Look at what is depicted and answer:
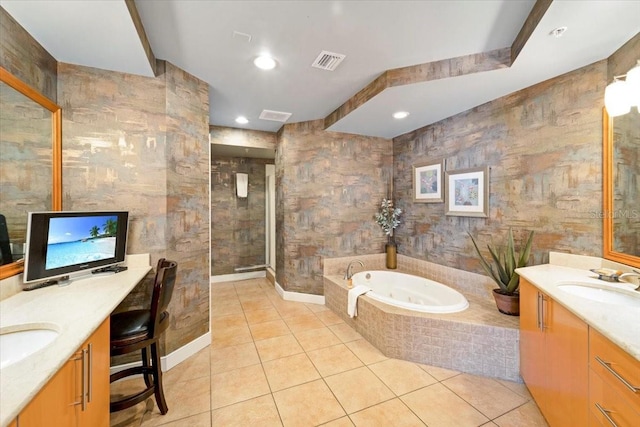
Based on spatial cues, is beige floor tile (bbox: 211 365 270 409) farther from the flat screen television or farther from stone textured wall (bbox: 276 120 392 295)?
stone textured wall (bbox: 276 120 392 295)

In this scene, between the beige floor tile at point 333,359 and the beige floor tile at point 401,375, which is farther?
the beige floor tile at point 333,359

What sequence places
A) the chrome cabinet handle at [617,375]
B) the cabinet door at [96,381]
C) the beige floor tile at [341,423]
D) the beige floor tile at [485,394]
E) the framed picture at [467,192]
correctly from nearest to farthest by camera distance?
1. the chrome cabinet handle at [617,375]
2. the cabinet door at [96,381]
3. the beige floor tile at [341,423]
4. the beige floor tile at [485,394]
5. the framed picture at [467,192]

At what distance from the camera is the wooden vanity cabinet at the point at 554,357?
122 centimetres

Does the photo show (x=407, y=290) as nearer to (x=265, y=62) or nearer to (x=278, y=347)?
(x=278, y=347)

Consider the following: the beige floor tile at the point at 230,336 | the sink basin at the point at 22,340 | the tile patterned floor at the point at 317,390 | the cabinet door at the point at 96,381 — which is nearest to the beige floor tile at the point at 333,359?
the tile patterned floor at the point at 317,390

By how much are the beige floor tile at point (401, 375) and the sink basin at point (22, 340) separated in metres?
2.12

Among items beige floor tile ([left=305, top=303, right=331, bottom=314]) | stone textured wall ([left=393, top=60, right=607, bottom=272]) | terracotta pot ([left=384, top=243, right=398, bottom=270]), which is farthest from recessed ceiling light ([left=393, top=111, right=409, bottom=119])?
beige floor tile ([left=305, top=303, right=331, bottom=314])

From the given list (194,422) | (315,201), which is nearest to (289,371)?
(194,422)

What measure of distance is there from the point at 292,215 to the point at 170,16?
8.21 feet

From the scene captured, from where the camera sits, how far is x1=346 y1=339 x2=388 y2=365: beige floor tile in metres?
2.33

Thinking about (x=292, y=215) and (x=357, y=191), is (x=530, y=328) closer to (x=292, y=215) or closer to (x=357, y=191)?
(x=357, y=191)

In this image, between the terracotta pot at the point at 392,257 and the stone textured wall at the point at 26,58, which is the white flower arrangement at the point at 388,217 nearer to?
the terracotta pot at the point at 392,257

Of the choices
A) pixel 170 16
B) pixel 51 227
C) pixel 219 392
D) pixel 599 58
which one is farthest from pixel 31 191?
pixel 599 58

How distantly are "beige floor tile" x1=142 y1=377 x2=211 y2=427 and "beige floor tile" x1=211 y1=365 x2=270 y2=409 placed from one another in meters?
0.05
